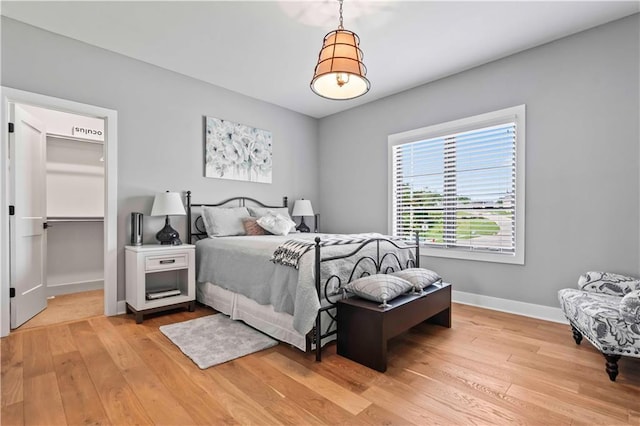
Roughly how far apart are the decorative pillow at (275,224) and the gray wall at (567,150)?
6.34 feet

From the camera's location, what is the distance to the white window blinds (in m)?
3.39

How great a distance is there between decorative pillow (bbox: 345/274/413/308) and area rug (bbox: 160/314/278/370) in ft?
2.70

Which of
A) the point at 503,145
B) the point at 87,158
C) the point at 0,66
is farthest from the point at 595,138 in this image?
the point at 87,158

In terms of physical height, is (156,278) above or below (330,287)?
below

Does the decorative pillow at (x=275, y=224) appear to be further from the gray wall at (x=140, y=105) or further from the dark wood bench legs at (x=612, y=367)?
the dark wood bench legs at (x=612, y=367)

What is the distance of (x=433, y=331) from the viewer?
2.80m

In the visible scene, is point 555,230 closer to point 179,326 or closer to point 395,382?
point 395,382

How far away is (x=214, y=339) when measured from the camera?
2.57 metres

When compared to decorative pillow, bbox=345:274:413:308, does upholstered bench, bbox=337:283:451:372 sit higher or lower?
lower

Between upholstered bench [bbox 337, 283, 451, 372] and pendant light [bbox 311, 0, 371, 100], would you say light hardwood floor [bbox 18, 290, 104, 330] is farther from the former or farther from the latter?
pendant light [bbox 311, 0, 371, 100]

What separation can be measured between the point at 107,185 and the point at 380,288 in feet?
→ 9.73

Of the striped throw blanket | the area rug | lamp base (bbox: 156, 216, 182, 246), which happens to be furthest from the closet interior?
the striped throw blanket

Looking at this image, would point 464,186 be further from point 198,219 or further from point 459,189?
point 198,219

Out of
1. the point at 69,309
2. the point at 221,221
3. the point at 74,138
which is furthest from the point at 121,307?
the point at 74,138
